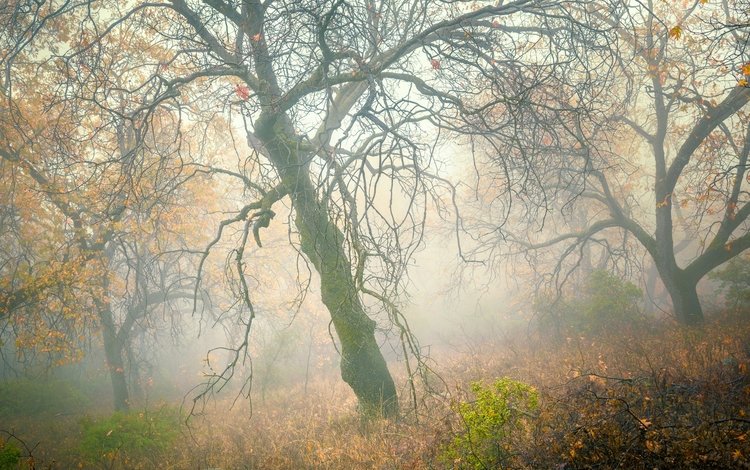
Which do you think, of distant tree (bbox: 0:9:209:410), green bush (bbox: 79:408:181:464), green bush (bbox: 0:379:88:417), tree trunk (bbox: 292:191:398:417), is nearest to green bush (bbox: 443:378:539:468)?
tree trunk (bbox: 292:191:398:417)

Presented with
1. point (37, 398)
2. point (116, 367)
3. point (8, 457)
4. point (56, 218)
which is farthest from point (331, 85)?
point (37, 398)

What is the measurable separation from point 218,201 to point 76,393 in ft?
33.0

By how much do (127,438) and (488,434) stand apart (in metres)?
7.22

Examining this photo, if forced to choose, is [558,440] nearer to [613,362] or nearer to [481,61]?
[613,362]

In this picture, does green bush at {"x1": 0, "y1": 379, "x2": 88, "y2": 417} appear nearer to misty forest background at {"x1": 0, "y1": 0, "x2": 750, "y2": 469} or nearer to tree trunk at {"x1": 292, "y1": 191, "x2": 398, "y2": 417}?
misty forest background at {"x1": 0, "y1": 0, "x2": 750, "y2": 469}

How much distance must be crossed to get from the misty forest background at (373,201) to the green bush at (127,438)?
0.21ft

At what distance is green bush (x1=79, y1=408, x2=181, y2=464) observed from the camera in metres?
7.09

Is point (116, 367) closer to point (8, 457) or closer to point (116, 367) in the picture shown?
point (116, 367)

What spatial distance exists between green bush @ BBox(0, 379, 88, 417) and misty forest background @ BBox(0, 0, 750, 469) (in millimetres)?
97

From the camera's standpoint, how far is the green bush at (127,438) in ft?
23.3

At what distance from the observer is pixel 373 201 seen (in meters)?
8.05

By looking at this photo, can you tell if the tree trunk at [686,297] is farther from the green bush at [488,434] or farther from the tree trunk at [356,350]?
the tree trunk at [356,350]

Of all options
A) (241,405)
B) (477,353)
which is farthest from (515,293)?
(241,405)

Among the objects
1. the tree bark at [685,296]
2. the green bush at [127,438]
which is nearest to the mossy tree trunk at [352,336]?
the green bush at [127,438]
